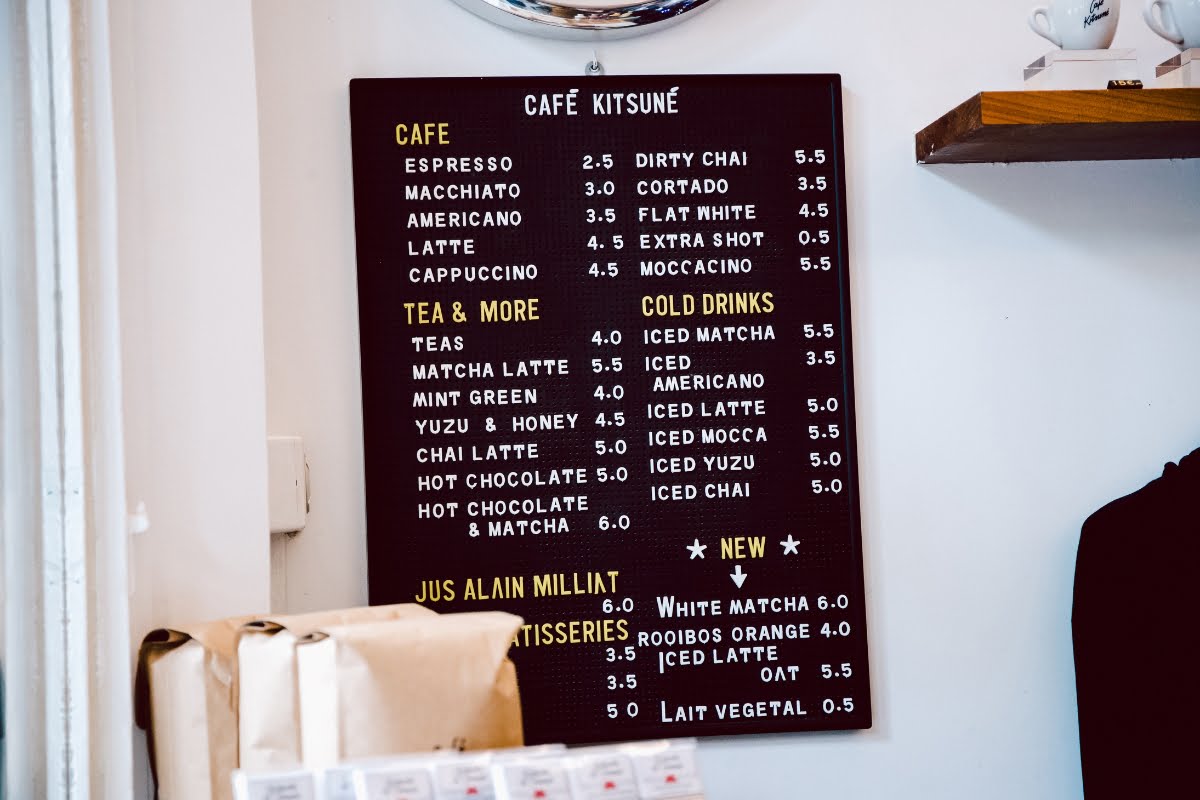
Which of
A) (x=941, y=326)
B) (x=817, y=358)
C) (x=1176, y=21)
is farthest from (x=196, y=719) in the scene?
(x=1176, y=21)

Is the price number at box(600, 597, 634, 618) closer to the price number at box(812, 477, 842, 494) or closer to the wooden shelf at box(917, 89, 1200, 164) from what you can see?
the price number at box(812, 477, 842, 494)

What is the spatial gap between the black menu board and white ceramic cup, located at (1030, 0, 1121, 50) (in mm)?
352

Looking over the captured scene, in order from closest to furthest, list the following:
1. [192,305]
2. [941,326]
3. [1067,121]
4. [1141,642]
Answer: [192,305]
[1067,121]
[1141,642]
[941,326]

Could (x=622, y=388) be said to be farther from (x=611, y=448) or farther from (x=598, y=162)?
(x=598, y=162)

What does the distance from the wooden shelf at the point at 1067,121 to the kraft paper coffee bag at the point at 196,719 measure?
1.24 metres

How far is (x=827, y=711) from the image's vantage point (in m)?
1.75

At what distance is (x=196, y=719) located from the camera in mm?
1218

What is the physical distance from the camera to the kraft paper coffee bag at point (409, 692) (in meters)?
1.06

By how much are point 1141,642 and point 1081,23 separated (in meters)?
0.95

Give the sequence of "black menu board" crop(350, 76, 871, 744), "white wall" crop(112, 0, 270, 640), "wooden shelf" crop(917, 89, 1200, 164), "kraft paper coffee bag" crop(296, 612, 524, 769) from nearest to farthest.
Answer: "kraft paper coffee bag" crop(296, 612, 524, 769), "white wall" crop(112, 0, 270, 640), "wooden shelf" crop(917, 89, 1200, 164), "black menu board" crop(350, 76, 871, 744)

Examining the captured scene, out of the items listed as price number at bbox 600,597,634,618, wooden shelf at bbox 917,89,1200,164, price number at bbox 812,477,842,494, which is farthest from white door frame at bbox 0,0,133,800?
wooden shelf at bbox 917,89,1200,164

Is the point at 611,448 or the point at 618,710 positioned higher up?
the point at 611,448

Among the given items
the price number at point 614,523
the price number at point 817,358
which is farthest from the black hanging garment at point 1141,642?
the price number at point 614,523

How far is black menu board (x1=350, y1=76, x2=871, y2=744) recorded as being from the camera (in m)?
1.72
